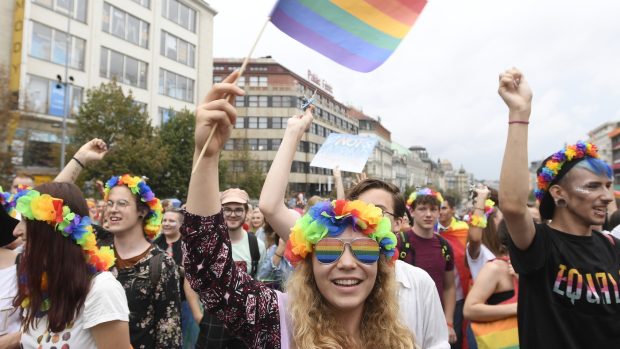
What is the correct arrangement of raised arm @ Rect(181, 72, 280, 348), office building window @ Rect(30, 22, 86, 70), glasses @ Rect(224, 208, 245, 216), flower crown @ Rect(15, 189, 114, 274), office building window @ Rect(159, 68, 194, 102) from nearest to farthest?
raised arm @ Rect(181, 72, 280, 348), flower crown @ Rect(15, 189, 114, 274), glasses @ Rect(224, 208, 245, 216), office building window @ Rect(30, 22, 86, 70), office building window @ Rect(159, 68, 194, 102)

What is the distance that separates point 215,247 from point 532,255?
1.73 m

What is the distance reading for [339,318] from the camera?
188cm

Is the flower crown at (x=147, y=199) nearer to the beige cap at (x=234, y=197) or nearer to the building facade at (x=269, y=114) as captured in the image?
the beige cap at (x=234, y=197)

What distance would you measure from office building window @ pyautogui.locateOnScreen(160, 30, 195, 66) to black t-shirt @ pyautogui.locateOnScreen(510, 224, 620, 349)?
1418 inches

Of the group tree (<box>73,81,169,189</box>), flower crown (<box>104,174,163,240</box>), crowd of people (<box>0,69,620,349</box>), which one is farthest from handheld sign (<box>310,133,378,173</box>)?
tree (<box>73,81,169,189</box>)

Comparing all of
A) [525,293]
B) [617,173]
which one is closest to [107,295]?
[525,293]

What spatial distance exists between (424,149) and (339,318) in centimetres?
15597

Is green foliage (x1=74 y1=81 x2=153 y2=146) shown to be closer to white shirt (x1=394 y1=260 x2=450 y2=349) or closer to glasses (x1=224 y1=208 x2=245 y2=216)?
glasses (x1=224 y1=208 x2=245 y2=216)

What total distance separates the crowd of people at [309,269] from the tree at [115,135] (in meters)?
20.6

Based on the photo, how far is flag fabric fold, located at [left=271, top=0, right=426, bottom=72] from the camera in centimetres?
249

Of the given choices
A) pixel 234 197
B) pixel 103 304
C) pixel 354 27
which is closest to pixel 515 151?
pixel 354 27

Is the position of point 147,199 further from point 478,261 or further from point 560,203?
point 478,261

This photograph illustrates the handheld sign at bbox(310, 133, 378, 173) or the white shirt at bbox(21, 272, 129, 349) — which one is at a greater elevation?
the handheld sign at bbox(310, 133, 378, 173)

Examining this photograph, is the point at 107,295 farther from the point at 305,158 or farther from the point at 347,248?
the point at 305,158
